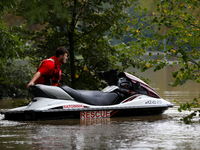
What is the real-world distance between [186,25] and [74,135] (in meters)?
3.34

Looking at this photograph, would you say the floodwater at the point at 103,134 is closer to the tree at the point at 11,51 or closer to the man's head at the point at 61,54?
the man's head at the point at 61,54

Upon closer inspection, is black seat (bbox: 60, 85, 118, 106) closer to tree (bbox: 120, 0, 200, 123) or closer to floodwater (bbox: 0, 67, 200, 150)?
floodwater (bbox: 0, 67, 200, 150)

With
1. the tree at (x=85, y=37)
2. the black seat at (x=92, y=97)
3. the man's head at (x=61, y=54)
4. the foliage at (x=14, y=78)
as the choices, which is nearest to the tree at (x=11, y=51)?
the foliage at (x=14, y=78)

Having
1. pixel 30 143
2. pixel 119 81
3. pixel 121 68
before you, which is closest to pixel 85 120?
pixel 119 81

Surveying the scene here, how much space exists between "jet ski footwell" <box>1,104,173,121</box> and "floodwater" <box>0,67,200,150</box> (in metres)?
0.12

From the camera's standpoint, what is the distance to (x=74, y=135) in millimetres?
6422

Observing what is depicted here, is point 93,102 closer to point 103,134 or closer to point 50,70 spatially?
point 50,70

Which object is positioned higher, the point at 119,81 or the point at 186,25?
the point at 186,25

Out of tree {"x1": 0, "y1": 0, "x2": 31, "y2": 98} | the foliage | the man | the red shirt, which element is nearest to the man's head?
the man

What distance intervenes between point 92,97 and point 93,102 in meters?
0.11

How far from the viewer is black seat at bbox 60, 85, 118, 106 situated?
7.98 metres

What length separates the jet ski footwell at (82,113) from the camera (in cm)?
764

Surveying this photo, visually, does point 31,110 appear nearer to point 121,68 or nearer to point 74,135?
point 74,135

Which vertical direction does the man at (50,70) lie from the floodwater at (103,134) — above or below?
above
